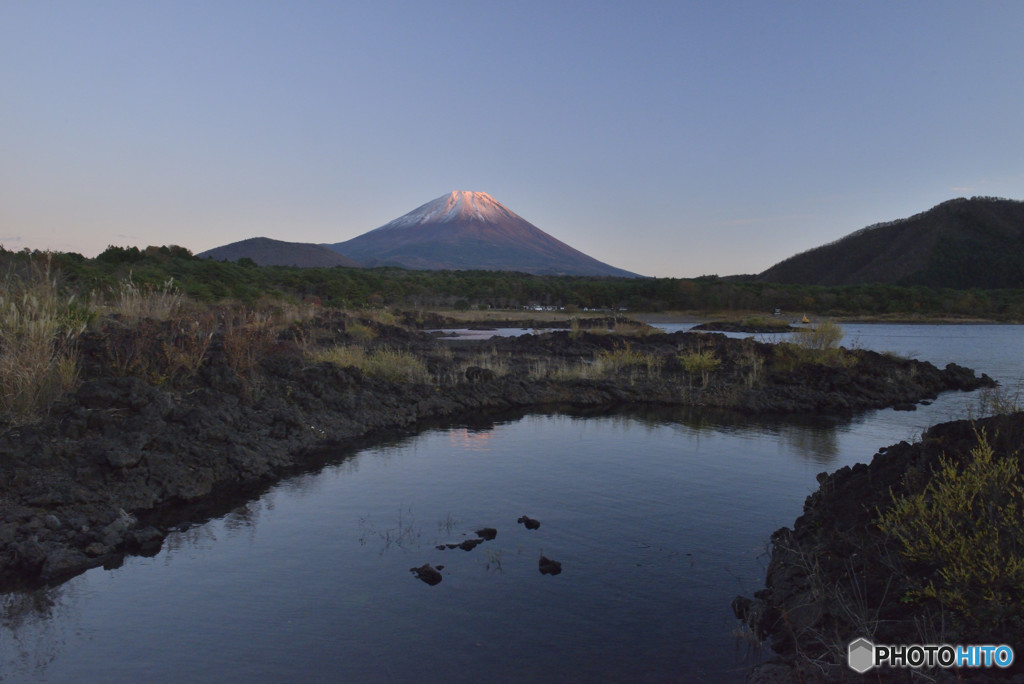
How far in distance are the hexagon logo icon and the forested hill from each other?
94.8 metres

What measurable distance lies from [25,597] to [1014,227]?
384ft

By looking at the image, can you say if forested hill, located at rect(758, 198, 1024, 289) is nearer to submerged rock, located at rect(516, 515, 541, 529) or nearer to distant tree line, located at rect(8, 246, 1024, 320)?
distant tree line, located at rect(8, 246, 1024, 320)

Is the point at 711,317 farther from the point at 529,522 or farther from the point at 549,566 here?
the point at 549,566

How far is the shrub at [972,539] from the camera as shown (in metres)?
3.98

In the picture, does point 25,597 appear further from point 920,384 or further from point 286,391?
point 920,384

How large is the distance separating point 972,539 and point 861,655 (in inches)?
40.8

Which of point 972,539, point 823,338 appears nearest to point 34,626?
point 972,539

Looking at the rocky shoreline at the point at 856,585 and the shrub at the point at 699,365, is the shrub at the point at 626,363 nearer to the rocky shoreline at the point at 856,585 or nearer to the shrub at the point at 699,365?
the shrub at the point at 699,365

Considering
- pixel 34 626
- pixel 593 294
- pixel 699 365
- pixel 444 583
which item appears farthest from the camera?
pixel 593 294

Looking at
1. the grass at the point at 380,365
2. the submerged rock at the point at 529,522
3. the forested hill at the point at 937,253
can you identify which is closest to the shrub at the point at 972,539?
the submerged rock at the point at 529,522

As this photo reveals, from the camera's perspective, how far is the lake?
4.63 metres

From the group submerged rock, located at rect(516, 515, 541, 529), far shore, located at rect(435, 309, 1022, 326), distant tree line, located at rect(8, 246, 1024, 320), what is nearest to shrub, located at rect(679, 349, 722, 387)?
submerged rock, located at rect(516, 515, 541, 529)

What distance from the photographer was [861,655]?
4.09m

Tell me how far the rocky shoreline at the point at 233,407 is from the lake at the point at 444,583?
0.65 metres
